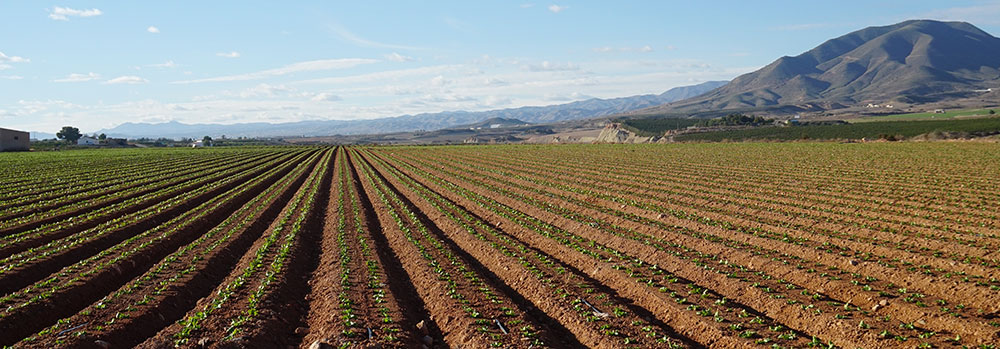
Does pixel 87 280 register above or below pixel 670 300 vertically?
above

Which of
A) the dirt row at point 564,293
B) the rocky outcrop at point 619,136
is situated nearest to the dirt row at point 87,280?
the dirt row at point 564,293

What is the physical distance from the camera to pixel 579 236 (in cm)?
1902

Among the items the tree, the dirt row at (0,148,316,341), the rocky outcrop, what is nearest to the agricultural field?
the dirt row at (0,148,316,341)

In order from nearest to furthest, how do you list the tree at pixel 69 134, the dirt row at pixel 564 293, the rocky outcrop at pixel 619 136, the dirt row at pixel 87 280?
1. the dirt row at pixel 564 293
2. the dirt row at pixel 87 280
3. the rocky outcrop at pixel 619 136
4. the tree at pixel 69 134

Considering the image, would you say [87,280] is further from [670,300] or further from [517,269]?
[670,300]

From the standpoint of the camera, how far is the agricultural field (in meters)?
10.0

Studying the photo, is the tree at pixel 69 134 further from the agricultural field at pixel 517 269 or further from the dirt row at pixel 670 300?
the dirt row at pixel 670 300

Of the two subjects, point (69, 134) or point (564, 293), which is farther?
point (69, 134)

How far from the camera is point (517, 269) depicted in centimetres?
1449

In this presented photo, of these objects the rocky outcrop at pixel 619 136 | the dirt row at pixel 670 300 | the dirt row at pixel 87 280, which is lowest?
the rocky outcrop at pixel 619 136

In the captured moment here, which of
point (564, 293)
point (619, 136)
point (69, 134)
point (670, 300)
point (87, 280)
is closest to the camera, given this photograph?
point (670, 300)

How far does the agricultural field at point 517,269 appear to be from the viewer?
395 inches

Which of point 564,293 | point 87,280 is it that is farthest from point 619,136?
point 87,280

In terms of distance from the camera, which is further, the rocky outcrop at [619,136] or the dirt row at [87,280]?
the rocky outcrop at [619,136]
